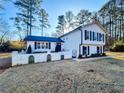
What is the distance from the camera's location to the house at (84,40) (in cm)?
2605

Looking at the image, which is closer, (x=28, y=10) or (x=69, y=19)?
(x=28, y=10)

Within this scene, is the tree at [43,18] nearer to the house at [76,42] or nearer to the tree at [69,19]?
the tree at [69,19]

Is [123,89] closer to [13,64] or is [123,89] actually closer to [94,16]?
[13,64]

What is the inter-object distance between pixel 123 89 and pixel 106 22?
137 feet

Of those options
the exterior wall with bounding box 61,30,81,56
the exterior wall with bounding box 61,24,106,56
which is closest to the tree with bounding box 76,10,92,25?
the exterior wall with bounding box 61,24,106,56

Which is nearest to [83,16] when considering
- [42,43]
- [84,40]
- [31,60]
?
[84,40]

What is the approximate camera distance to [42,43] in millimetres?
25500

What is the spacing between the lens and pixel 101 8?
4722cm

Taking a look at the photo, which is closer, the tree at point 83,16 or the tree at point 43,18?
the tree at point 43,18

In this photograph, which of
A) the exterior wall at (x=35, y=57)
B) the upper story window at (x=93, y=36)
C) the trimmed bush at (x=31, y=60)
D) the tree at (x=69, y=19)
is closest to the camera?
the exterior wall at (x=35, y=57)

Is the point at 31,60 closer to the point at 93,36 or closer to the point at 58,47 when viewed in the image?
the point at 58,47

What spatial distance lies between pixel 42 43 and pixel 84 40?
254 inches

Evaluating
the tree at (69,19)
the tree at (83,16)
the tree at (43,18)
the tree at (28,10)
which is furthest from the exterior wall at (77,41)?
the tree at (69,19)

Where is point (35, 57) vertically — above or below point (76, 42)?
below
